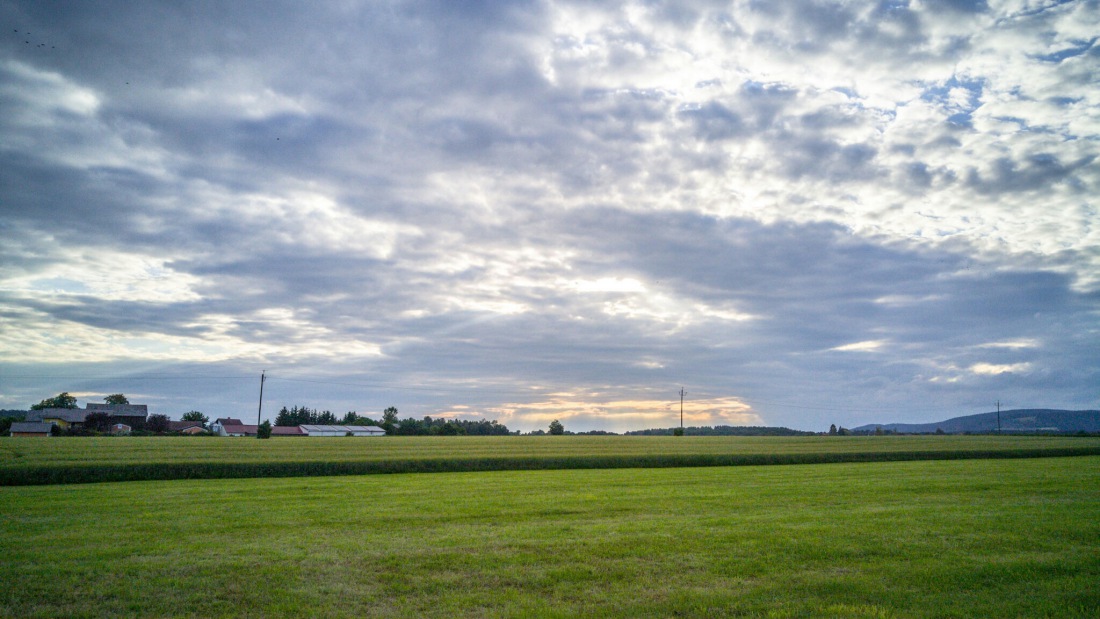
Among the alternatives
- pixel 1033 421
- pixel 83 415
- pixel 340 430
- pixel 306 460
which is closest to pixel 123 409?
pixel 83 415

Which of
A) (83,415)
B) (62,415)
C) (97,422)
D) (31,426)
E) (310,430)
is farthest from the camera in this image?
(310,430)

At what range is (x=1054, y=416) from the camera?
188 meters

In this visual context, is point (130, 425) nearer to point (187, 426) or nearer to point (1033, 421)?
point (187, 426)

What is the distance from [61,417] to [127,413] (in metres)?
14.1

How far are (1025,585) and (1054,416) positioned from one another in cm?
23297

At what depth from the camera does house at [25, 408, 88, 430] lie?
99.8 m

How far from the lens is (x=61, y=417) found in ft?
350

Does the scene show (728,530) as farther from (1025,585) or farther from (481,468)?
(481,468)

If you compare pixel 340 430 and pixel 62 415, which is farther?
pixel 340 430

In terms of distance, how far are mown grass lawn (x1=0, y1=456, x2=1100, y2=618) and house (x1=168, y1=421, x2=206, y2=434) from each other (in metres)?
119

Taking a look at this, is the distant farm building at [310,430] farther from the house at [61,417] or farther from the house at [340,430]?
the house at [61,417]

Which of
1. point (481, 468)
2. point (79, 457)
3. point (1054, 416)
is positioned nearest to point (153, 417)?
point (79, 457)

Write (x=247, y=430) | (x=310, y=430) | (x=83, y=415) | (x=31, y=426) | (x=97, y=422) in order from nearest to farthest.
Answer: (x=31, y=426), (x=97, y=422), (x=83, y=415), (x=310, y=430), (x=247, y=430)

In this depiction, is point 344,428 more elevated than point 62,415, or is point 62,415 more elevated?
point 62,415
